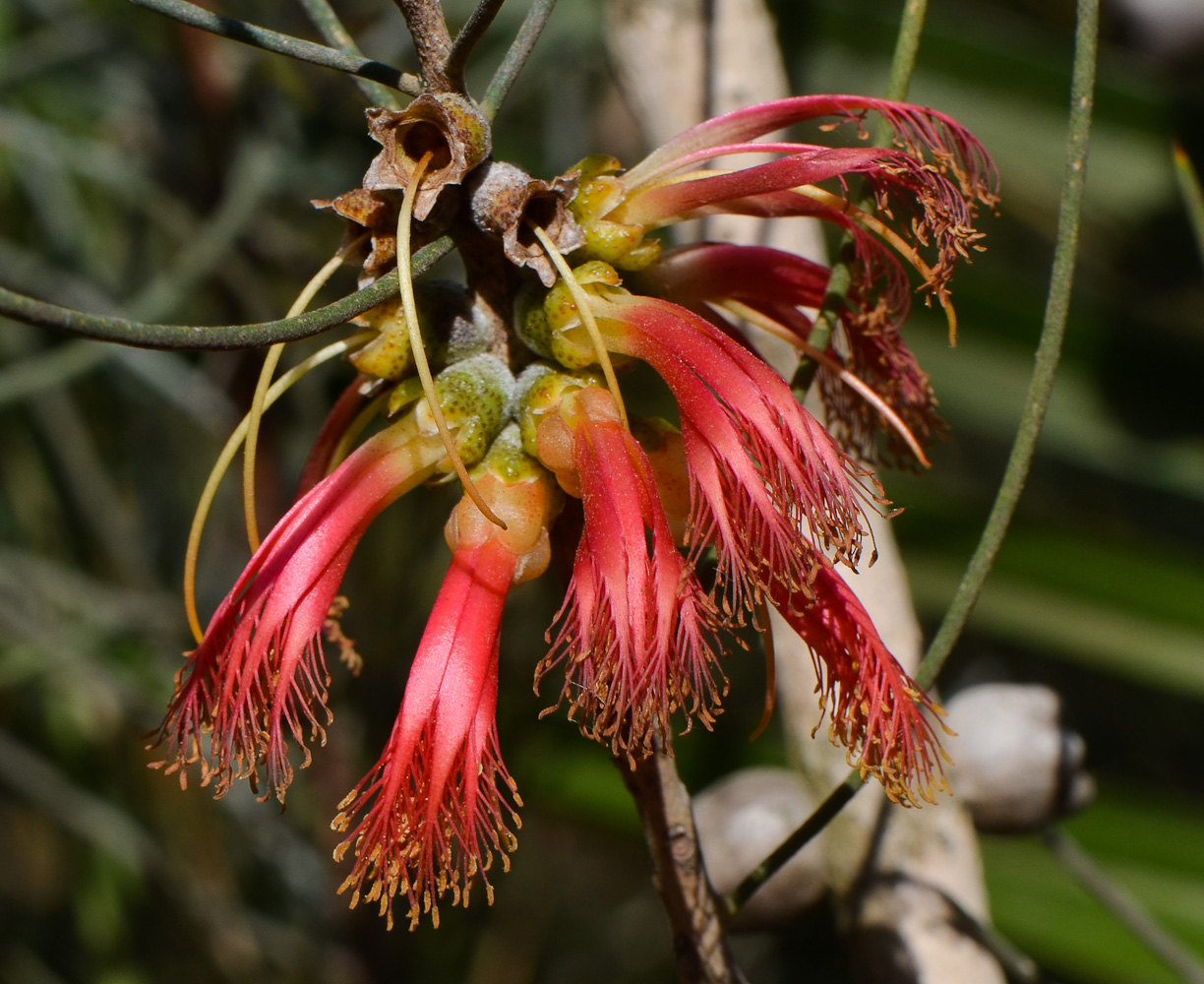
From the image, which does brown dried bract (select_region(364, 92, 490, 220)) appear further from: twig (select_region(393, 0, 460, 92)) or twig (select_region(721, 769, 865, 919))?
twig (select_region(721, 769, 865, 919))

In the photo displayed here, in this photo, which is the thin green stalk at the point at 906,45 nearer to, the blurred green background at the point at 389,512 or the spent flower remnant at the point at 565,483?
the spent flower remnant at the point at 565,483

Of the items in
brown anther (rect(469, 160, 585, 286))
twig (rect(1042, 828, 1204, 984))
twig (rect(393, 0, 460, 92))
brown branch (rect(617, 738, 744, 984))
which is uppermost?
twig (rect(393, 0, 460, 92))

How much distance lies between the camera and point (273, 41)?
38 cm

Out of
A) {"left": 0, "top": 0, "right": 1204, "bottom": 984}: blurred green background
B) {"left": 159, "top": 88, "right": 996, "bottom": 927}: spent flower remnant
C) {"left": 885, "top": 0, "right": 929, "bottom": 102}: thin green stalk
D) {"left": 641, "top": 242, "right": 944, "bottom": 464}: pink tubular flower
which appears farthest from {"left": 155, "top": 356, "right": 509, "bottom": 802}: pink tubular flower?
{"left": 0, "top": 0, "right": 1204, "bottom": 984}: blurred green background

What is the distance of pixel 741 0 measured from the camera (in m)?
0.74

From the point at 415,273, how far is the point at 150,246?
136 cm

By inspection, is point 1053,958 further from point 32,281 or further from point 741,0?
point 32,281

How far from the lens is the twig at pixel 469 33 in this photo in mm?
362

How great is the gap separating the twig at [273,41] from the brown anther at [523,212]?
50mm

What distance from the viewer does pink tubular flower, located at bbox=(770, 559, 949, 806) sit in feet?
1.36

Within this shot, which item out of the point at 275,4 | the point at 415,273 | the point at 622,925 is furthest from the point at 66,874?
the point at 415,273

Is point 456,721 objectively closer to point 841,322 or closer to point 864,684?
point 864,684

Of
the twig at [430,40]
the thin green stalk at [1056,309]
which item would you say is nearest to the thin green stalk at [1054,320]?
the thin green stalk at [1056,309]

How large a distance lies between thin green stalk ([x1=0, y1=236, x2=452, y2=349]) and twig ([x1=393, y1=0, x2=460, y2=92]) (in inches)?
2.3
